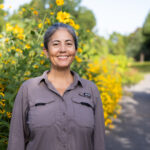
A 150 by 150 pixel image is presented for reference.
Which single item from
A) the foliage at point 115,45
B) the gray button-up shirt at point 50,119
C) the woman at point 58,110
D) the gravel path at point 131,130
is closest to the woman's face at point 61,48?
the woman at point 58,110

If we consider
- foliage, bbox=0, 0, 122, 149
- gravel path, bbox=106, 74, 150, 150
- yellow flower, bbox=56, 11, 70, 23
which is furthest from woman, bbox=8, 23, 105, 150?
gravel path, bbox=106, 74, 150, 150

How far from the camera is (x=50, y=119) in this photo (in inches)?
60.6

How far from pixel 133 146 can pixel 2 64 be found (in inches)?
119

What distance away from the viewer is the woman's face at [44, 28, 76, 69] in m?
1.65

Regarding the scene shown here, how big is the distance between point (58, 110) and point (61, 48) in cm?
41

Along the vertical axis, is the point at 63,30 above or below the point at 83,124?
above

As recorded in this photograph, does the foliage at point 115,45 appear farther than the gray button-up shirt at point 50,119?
Yes

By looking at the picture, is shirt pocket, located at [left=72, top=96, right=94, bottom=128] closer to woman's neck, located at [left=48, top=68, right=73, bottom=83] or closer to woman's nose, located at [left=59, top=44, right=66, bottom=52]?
woman's neck, located at [left=48, top=68, right=73, bottom=83]

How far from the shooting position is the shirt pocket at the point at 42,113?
1.53m

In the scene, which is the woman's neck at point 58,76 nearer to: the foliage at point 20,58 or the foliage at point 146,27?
the foliage at point 20,58

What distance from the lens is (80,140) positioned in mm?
1574

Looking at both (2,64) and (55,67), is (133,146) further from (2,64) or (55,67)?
(55,67)

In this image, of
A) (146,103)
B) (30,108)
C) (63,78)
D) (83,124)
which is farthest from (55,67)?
(146,103)

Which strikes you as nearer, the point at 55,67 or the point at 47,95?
the point at 47,95
